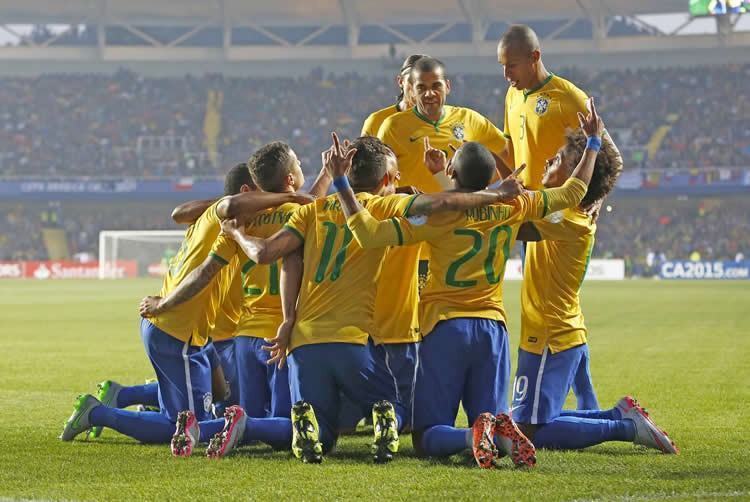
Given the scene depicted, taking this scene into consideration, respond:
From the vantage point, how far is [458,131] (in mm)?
7078

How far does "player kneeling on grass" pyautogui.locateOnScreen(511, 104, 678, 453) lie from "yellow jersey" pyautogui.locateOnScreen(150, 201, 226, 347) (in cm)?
169

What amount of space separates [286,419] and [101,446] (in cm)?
109

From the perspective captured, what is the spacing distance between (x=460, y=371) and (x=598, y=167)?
4.51 feet

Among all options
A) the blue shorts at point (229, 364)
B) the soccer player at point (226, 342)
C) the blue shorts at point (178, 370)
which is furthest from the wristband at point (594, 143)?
the blue shorts at point (229, 364)

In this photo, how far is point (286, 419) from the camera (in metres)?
5.74

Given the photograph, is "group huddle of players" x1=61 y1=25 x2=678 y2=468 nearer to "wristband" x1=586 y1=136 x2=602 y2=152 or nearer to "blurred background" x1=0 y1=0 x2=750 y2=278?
"wristband" x1=586 y1=136 x2=602 y2=152

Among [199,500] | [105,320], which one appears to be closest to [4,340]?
[105,320]

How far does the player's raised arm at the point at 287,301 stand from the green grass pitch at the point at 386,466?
0.53 metres

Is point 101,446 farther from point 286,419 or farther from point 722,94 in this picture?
point 722,94

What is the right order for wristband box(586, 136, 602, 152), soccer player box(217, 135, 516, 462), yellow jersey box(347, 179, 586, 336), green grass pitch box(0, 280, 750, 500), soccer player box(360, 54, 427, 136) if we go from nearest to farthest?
green grass pitch box(0, 280, 750, 500) → soccer player box(217, 135, 516, 462) → yellow jersey box(347, 179, 586, 336) → wristband box(586, 136, 602, 152) → soccer player box(360, 54, 427, 136)

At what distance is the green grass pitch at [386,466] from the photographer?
4672mm

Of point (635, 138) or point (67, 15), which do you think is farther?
point (67, 15)

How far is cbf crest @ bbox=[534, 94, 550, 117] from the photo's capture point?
6816mm

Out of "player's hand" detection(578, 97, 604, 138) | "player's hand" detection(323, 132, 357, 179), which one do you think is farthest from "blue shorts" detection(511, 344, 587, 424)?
"player's hand" detection(323, 132, 357, 179)
